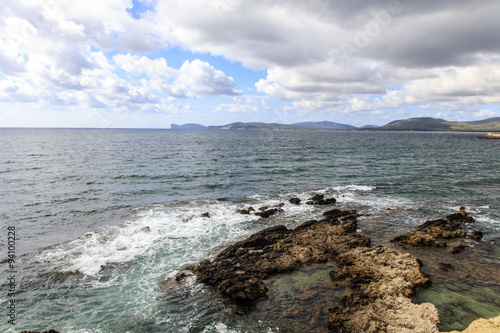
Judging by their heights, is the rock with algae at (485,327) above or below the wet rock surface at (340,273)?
above

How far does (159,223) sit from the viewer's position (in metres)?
24.1

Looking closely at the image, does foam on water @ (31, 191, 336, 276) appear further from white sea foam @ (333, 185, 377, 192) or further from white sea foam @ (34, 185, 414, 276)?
white sea foam @ (333, 185, 377, 192)

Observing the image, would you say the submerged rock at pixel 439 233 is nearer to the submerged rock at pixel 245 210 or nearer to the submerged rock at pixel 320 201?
the submerged rock at pixel 320 201

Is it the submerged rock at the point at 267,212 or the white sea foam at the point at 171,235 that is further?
the submerged rock at the point at 267,212

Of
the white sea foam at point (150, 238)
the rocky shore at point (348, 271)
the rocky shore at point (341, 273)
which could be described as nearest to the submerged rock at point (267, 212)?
the white sea foam at point (150, 238)

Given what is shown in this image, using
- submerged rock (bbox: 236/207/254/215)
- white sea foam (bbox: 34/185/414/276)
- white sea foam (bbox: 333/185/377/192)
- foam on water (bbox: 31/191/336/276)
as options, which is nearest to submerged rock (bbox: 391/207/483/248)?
white sea foam (bbox: 34/185/414/276)

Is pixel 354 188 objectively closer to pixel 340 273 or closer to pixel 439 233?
pixel 439 233

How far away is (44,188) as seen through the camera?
1412 inches

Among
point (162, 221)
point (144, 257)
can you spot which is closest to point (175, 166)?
point (162, 221)

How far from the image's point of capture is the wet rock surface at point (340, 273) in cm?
1102

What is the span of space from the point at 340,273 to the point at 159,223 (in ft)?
55.3

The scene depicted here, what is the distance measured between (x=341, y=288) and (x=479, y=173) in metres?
51.7

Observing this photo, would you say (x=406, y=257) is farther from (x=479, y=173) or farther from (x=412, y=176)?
(x=479, y=173)

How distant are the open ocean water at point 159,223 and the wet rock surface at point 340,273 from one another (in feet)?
3.73
